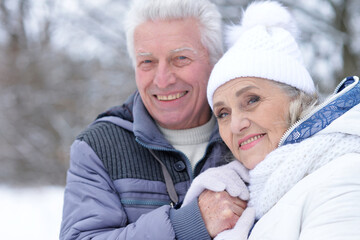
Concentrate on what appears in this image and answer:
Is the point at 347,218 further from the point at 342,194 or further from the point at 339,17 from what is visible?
the point at 339,17

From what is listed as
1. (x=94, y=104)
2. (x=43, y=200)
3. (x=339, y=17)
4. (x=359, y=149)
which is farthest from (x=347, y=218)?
(x=94, y=104)

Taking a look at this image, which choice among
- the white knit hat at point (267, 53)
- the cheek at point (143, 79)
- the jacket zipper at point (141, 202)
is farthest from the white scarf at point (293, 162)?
the cheek at point (143, 79)

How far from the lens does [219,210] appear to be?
2008 millimetres

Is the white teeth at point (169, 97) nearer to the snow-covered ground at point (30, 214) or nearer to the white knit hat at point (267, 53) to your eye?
the white knit hat at point (267, 53)

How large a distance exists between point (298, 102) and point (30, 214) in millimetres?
6374

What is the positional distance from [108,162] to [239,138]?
2.61 ft

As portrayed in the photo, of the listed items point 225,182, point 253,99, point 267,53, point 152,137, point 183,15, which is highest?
point 183,15

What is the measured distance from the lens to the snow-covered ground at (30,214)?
6.59m

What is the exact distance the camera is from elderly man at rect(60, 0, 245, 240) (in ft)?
7.63

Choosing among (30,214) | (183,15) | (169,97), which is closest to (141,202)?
(169,97)

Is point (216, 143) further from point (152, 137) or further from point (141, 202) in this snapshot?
point (141, 202)

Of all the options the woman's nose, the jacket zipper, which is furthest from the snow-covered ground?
the woman's nose

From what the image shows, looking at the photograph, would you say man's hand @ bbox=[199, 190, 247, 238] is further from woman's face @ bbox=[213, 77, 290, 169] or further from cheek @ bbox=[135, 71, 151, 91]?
cheek @ bbox=[135, 71, 151, 91]

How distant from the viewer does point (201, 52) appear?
2658 mm
